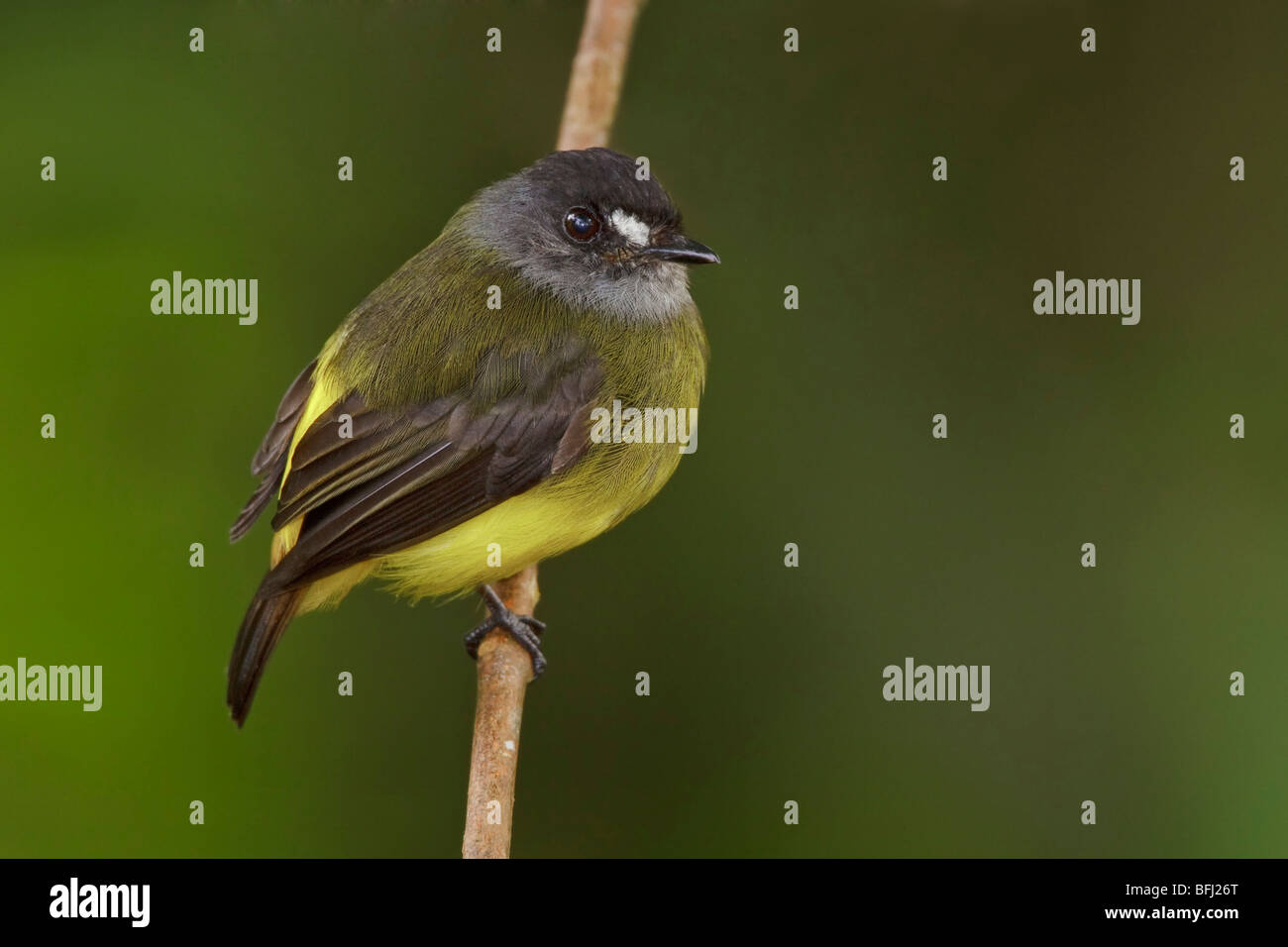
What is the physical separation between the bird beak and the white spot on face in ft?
0.09

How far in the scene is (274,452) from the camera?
10.6ft

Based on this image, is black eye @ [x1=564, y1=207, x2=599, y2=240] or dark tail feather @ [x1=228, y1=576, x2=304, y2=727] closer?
dark tail feather @ [x1=228, y1=576, x2=304, y2=727]

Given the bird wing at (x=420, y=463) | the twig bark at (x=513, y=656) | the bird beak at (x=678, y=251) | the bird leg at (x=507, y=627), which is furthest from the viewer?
the bird leg at (x=507, y=627)

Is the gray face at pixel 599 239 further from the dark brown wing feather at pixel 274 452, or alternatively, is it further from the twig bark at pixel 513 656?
the dark brown wing feather at pixel 274 452

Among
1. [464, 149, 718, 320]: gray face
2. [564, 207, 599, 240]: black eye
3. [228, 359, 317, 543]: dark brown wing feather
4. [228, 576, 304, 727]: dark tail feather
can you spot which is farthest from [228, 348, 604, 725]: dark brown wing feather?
[564, 207, 599, 240]: black eye

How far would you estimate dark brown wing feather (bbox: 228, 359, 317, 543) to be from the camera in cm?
311

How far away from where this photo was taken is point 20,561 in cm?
312

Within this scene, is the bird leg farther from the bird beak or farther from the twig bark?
the bird beak

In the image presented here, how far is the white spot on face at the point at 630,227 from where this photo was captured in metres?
3.14

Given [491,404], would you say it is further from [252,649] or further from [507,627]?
[252,649]

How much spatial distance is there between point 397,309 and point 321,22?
4.44 ft

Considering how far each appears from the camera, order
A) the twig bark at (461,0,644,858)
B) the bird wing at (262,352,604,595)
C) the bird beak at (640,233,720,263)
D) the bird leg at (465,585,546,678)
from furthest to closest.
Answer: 1. the bird leg at (465,585,546,678)
2. the bird beak at (640,233,720,263)
3. the bird wing at (262,352,604,595)
4. the twig bark at (461,0,644,858)

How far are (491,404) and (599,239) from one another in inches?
19.5

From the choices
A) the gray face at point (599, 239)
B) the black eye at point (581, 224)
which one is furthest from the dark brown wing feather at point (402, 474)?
the black eye at point (581, 224)
